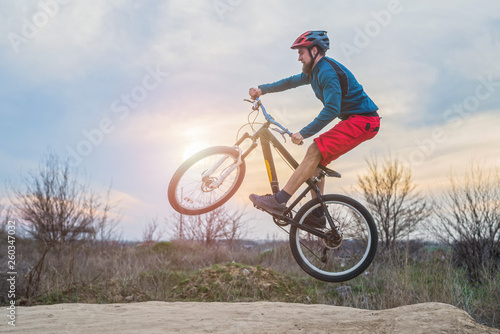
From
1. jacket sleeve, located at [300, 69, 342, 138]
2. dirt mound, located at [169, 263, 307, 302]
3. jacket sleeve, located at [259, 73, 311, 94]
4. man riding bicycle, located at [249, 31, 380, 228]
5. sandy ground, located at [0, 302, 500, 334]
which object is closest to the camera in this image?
jacket sleeve, located at [300, 69, 342, 138]

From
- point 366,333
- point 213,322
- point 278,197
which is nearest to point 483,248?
point 366,333

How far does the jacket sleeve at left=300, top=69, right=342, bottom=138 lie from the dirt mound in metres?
7.40

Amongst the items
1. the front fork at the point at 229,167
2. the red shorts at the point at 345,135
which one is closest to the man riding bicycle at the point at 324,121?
the red shorts at the point at 345,135

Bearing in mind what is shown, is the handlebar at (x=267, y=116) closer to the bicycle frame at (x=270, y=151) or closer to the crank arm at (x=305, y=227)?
the bicycle frame at (x=270, y=151)

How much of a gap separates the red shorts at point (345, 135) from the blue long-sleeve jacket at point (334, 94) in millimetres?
104

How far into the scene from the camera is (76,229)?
56.9 feet

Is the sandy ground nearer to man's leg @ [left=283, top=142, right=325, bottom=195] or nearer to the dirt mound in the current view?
the dirt mound

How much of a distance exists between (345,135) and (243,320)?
4.05 metres

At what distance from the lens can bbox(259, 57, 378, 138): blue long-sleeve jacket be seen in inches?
182

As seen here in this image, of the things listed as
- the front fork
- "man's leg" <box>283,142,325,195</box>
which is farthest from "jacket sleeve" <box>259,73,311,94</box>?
"man's leg" <box>283,142,325,195</box>

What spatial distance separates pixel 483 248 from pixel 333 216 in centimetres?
1164

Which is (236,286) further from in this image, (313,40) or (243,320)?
(313,40)

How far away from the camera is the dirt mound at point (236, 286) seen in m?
11.3

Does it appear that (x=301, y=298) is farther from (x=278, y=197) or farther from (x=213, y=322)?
(x=278, y=197)
